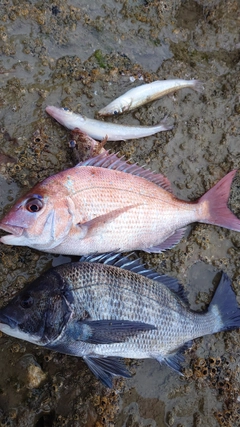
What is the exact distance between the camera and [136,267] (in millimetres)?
2889

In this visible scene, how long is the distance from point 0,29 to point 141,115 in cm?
137

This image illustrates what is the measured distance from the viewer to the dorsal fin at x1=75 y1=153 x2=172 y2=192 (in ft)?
9.19

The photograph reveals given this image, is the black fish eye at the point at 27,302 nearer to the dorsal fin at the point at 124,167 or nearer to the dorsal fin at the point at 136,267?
the dorsal fin at the point at 136,267

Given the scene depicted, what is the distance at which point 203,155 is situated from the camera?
337cm

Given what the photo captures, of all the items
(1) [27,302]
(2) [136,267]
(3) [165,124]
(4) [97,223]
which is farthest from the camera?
(3) [165,124]

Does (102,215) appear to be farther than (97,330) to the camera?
Yes

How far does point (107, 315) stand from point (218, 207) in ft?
4.13

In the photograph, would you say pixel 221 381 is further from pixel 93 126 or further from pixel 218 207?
pixel 93 126

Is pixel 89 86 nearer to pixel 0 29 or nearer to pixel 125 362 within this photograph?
pixel 0 29

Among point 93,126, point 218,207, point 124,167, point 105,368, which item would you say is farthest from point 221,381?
point 93,126

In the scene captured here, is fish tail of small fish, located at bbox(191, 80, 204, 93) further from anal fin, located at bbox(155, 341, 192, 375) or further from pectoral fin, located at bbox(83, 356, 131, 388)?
pectoral fin, located at bbox(83, 356, 131, 388)

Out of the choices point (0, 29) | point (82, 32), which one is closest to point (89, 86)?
point (82, 32)

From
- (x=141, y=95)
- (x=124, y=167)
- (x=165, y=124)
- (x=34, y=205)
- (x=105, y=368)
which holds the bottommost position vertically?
(x=105, y=368)

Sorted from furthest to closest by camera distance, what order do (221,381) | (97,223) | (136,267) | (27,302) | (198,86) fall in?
1. (198,86)
2. (221,381)
3. (136,267)
4. (97,223)
5. (27,302)
